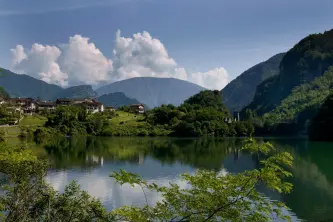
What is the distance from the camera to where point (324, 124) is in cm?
8444

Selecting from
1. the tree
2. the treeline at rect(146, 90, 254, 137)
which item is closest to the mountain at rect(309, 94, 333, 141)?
the treeline at rect(146, 90, 254, 137)

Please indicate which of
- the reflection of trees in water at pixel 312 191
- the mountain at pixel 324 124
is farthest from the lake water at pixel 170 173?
the mountain at pixel 324 124

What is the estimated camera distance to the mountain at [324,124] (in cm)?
8350

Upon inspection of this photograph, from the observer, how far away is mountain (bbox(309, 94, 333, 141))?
83.5m

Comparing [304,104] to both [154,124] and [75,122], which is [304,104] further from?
[75,122]

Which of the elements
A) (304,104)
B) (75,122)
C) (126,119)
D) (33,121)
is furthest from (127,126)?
(304,104)

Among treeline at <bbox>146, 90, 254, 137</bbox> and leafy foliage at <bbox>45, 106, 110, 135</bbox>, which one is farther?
treeline at <bbox>146, 90, 254, 137</bbox>

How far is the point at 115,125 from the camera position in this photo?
10875 centimetres

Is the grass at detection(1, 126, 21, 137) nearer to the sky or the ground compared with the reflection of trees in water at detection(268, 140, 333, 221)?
nearer to the sky

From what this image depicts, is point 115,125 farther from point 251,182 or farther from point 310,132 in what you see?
point 251,182

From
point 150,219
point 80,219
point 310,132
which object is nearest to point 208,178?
point 150,219

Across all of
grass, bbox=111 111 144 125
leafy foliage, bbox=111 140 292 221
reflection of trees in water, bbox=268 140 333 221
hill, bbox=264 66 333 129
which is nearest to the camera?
leafy foliage, bbox=111 140 292 221

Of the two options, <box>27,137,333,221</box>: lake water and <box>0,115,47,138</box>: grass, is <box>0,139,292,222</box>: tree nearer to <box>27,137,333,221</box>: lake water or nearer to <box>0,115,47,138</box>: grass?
<box>27,137,333,221</box>: lake water

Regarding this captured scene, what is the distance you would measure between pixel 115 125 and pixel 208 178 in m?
102
